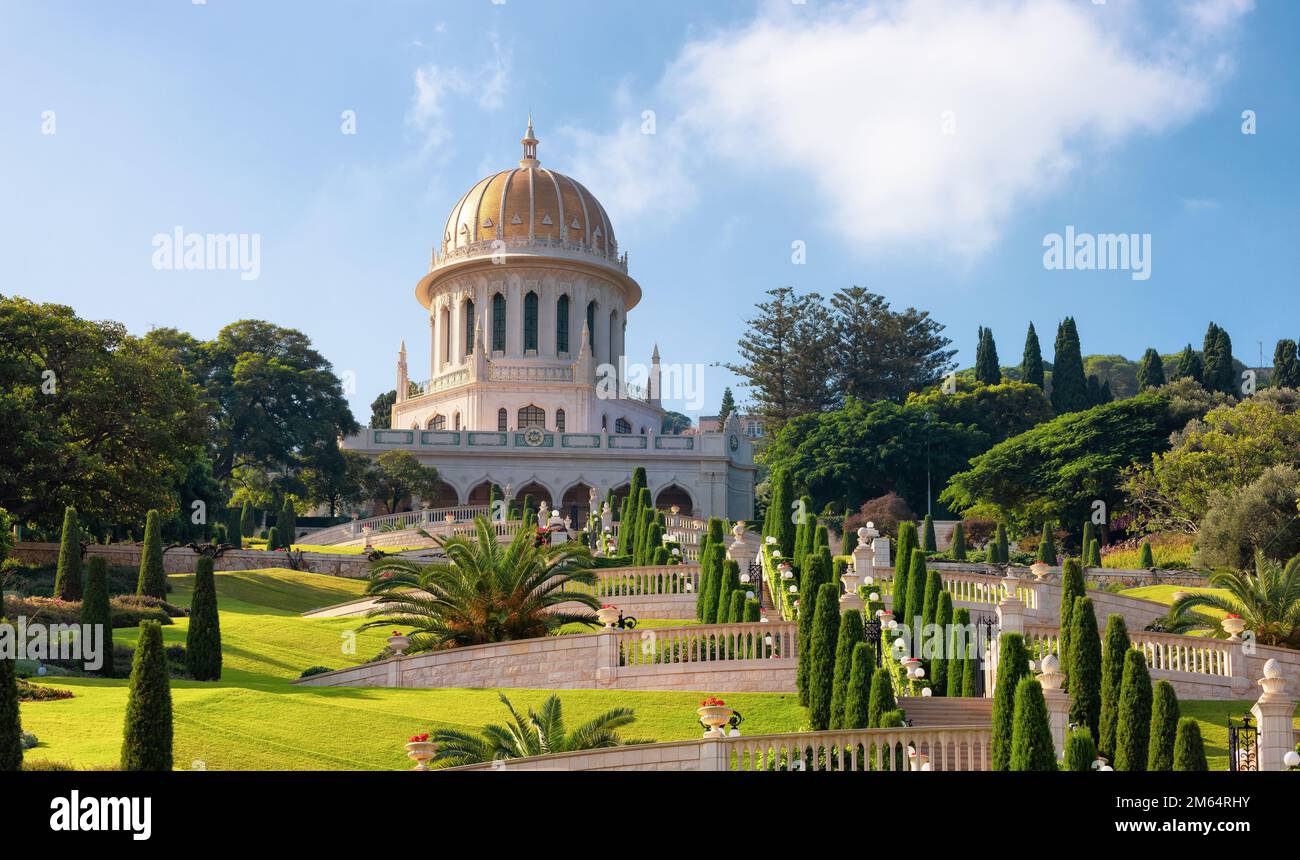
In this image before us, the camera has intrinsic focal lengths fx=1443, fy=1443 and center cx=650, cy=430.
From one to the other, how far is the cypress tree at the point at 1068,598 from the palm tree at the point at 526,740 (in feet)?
25.6

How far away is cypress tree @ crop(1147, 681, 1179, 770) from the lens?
18.2 metres

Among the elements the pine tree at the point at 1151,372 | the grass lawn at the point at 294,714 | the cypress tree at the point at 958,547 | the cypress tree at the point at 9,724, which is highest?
the pine tree at the point at 1151,372

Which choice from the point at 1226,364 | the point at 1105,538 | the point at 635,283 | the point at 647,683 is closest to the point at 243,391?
the point at 635,283

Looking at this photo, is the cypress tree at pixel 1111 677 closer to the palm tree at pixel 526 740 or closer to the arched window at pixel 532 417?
the palm tree at pixel 526 740

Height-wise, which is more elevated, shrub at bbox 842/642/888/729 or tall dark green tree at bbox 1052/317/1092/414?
tall dark green tree at bbox 1052/317/1092/414

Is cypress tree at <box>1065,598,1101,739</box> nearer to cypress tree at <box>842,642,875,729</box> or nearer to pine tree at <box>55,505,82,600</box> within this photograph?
cypress tree at <box>842,642,875,729</box>

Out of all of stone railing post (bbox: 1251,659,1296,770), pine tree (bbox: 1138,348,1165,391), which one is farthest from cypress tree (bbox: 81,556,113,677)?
pine tree (bbox: 1138,348,1165,391)

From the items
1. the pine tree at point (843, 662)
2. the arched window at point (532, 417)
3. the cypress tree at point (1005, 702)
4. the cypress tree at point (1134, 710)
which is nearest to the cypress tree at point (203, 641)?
the pine tree at point (843, 662)

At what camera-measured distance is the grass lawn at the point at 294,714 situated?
63.9 ft

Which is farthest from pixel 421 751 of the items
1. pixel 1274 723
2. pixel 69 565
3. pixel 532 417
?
pixel 532 417

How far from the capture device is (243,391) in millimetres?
66375

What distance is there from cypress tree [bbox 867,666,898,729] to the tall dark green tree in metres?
64.3
